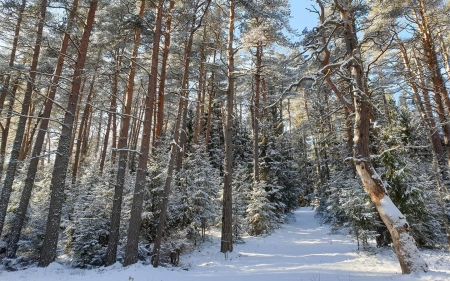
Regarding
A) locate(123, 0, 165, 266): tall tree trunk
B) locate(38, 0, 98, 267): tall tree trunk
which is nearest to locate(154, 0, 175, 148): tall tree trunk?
locate(123, 0, 165, 266): tall tree trunk

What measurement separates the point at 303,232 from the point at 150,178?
10002mm

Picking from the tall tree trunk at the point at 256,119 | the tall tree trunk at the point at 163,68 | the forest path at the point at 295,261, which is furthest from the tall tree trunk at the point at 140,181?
the tall tree trunk at the point at 256,119

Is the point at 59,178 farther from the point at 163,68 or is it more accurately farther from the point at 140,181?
the point at 163,68

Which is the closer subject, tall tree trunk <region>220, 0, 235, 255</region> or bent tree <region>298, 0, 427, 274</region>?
bent tree <region>298, 0, 427, 274</region>

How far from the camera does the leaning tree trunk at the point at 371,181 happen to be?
16.2 ft

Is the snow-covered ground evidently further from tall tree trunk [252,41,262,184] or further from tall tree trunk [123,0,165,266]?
tall tree trunk [252,41,262,184]

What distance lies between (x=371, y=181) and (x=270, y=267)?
398 cm

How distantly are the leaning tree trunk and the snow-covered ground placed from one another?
33cm

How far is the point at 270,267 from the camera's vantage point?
7730 millimetres

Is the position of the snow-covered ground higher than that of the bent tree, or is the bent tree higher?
the bent tree

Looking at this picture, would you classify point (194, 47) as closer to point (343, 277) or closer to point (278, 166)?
point (278, 166)

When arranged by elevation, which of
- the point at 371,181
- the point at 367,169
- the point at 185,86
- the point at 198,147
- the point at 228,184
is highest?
the point at 185,86

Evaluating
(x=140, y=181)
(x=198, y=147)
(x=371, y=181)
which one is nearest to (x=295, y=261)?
(x=371, y=181)

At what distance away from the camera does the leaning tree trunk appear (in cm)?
495
